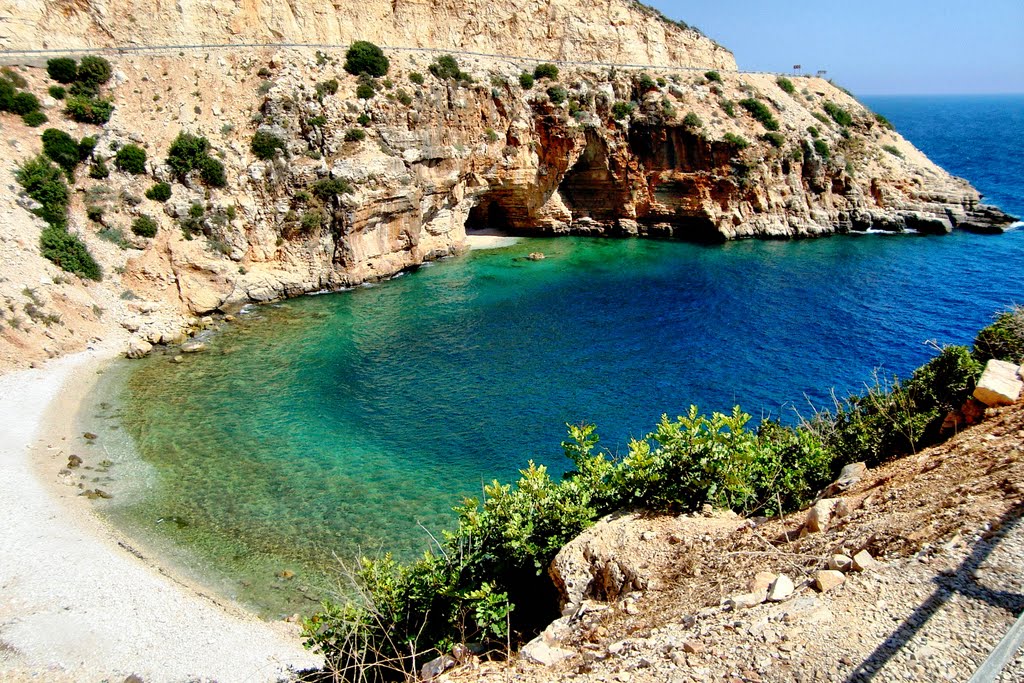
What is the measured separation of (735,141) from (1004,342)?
4227 cm

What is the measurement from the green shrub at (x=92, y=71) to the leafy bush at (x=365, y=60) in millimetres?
14766

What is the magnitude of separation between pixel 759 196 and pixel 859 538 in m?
50.3

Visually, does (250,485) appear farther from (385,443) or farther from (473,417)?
(473,417)

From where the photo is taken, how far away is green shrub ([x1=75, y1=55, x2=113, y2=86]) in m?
37.9

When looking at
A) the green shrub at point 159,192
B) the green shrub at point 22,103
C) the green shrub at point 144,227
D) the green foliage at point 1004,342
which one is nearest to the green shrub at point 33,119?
the green shrub at point 22,103

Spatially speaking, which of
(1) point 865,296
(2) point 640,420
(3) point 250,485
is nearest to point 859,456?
(2) point 640,420

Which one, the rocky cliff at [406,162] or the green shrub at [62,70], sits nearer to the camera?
the rocky cliff at [406,162]

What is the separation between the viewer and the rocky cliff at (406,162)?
35312 mm

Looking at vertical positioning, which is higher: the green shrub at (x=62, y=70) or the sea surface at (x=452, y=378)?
the green shrub at (x=62, y=70)

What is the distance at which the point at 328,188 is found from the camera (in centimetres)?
4059

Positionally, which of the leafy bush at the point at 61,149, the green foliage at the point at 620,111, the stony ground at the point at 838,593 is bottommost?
the stony ground at the point at 838,593

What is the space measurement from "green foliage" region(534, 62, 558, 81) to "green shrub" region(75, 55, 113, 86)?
31256 millimetres

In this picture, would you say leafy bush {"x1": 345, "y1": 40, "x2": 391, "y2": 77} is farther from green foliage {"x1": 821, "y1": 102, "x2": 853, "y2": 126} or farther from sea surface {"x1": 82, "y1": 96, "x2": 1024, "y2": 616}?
green foliage {"x1": 821, "y1": 102, "x2": 853, "y2": 126}

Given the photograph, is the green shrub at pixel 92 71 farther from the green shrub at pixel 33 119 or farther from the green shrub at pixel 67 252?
the green shrub at pixel 67 252
